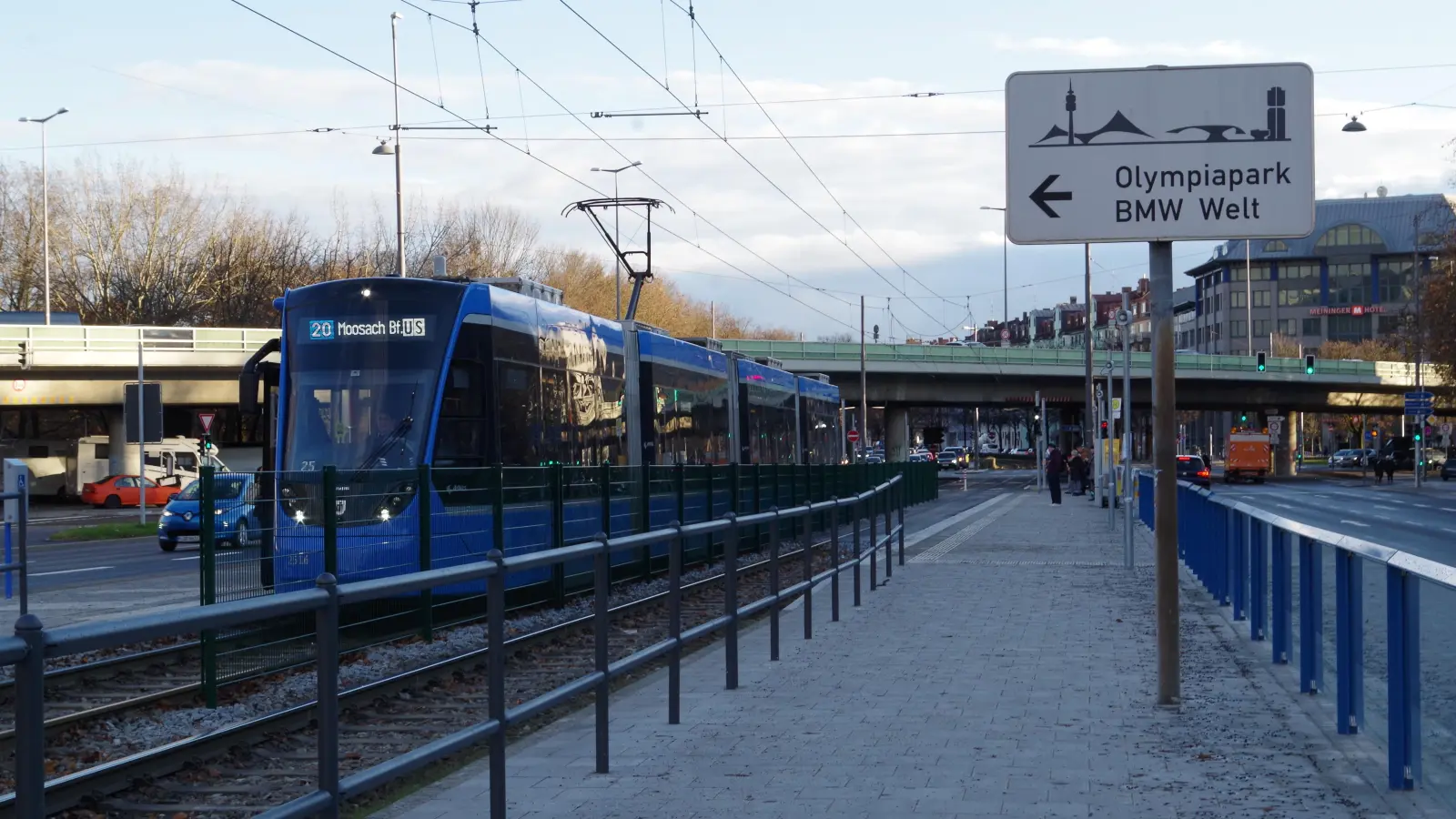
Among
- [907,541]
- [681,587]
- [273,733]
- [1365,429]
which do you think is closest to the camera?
[273,733]

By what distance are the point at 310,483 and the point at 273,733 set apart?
23.3ft

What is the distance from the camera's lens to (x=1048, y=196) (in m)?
9.73

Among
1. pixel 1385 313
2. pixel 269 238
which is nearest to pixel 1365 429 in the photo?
pixel 1385 313

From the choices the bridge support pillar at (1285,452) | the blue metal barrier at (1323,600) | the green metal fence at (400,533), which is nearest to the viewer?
the blue metal barrier at (1323,600)

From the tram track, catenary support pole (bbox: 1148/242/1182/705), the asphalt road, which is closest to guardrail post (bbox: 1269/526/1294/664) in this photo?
catenary support pole (bbox: 1148/242/1182/705)

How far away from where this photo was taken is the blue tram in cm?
1269

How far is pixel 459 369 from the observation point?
16.5 metres

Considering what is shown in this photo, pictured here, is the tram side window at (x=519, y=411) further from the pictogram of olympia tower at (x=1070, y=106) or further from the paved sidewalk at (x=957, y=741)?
the pictogram of olympia tower at (x=1070, y=106)

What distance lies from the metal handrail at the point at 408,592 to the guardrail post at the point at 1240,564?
341 centimetres

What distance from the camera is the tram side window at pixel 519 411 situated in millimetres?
17000

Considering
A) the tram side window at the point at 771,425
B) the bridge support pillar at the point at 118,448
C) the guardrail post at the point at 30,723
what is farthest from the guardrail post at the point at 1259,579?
the bridge support pillar at the point at 118,448

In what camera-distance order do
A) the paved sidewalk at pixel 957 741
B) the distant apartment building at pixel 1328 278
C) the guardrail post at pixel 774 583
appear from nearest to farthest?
1. the paved sidewalk at pixel 957 741
2. the guardrail post at pixel 774 583
3. the distant apartment building at pixel 1328 278

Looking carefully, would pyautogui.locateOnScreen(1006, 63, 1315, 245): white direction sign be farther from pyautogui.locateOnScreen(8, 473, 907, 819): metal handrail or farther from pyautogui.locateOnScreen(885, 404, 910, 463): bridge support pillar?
pyautogui.locateOnScreen(885, 404, 910, 463): bridge support pillar

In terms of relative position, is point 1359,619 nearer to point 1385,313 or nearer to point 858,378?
point 858,378
